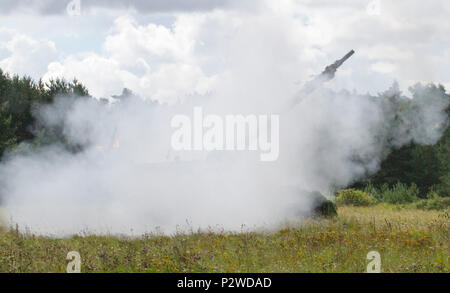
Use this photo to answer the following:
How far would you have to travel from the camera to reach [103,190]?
66.0ft

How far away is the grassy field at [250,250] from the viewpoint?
457 inches

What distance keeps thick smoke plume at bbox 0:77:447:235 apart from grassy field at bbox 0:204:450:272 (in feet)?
7.19

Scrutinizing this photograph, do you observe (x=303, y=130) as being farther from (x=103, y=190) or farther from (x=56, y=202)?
(x=56, y=202)

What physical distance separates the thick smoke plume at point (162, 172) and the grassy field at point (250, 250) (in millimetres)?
2193

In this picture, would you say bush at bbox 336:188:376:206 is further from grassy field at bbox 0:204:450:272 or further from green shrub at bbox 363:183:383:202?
grassy field at bbox 0:204:450:272

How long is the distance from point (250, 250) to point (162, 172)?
7508 mm

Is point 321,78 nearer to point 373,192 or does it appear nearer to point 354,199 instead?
point 354,199

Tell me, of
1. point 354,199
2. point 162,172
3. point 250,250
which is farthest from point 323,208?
point 354,199

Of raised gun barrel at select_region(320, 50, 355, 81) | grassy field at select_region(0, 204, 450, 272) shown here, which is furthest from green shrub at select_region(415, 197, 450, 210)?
raised gun barrel at select_region(320, 50, 355, 81)

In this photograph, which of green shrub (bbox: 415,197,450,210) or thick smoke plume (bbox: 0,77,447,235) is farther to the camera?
green shrub (bbox: 415,197,450,210)

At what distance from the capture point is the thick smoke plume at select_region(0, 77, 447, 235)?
60.8ft

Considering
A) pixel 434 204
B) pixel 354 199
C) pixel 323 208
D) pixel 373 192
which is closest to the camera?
pixel 323 208

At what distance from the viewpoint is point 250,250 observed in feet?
43.6
